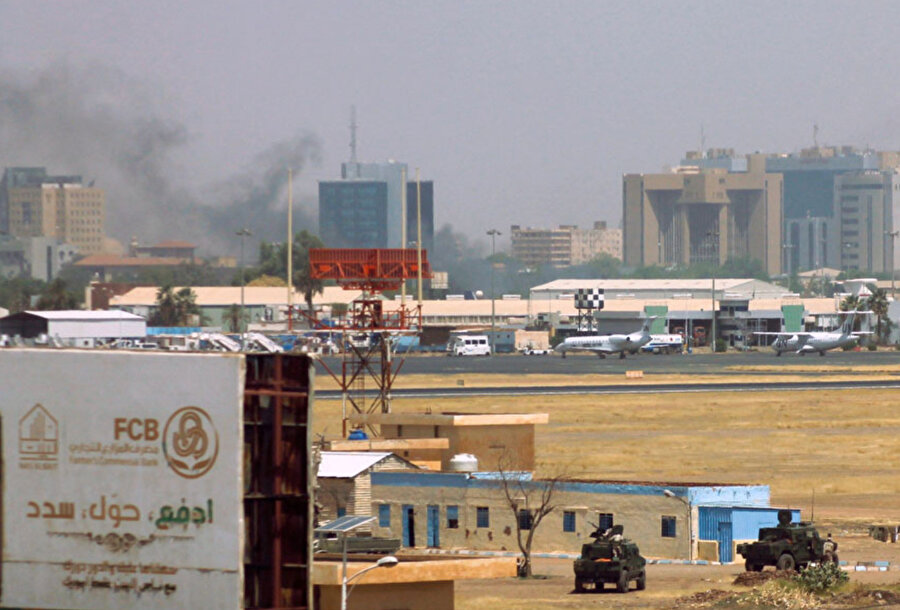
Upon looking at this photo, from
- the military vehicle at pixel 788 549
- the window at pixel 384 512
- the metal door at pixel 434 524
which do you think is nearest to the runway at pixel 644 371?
the window at pixel 384 512

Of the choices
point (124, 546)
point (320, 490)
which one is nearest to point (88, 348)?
point (124, 546)

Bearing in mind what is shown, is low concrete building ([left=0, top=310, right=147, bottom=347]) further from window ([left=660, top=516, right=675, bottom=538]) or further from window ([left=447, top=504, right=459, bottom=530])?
window ([left=660, top=516, right=675, bottom=538])

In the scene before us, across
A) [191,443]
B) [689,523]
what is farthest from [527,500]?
[191,443]

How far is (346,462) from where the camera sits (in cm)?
5938

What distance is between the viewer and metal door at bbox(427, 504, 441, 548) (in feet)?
197

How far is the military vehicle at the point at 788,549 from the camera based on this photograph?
170 ft

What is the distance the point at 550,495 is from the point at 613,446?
33.8 metres

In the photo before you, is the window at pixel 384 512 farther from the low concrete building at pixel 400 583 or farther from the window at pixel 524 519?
the low concrete building at pixel 400 583

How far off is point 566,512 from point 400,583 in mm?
25796

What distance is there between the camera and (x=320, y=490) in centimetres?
5744

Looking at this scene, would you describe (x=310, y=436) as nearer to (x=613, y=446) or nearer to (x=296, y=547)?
(x=296, y=547)

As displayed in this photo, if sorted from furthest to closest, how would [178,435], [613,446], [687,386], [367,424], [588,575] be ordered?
1. [687,386]
2. [613,446]
3. [367,424]
4. [588,575]
5. [178,435]

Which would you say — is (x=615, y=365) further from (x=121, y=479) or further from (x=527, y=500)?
(x=121, y=479)

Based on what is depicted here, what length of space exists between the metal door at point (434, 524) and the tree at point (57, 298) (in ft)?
350
